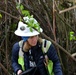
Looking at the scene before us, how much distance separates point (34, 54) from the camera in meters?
3.92

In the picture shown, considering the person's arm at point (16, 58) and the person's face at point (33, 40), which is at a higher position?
the person's face at point (33, 40)

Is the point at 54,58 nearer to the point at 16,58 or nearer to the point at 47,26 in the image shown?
the point at 16,58

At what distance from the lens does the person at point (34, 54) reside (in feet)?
12.7

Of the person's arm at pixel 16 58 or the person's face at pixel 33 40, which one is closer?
the person's face at pixel 33 40

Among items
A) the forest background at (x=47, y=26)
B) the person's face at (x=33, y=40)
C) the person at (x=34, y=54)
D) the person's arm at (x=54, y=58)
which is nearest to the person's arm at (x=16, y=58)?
the person at (x=34, y=54)

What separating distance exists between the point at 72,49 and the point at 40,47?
2107mm

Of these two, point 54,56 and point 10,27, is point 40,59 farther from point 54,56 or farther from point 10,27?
point 10,27

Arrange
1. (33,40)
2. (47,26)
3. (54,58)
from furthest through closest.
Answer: (47,26)
(54,58)
(33,40)

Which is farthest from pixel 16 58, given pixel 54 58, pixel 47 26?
pixel 47 26

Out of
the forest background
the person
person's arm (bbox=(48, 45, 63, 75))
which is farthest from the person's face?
the forest background

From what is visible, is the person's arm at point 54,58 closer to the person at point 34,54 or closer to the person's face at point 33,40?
the person at point 34,54

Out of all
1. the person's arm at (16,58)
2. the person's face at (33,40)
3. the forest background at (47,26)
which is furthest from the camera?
the forest background at (47,26)

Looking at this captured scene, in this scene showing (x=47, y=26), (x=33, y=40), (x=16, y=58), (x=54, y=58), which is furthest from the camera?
(x=47, y=26)

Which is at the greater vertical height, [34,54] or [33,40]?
[33,40]
